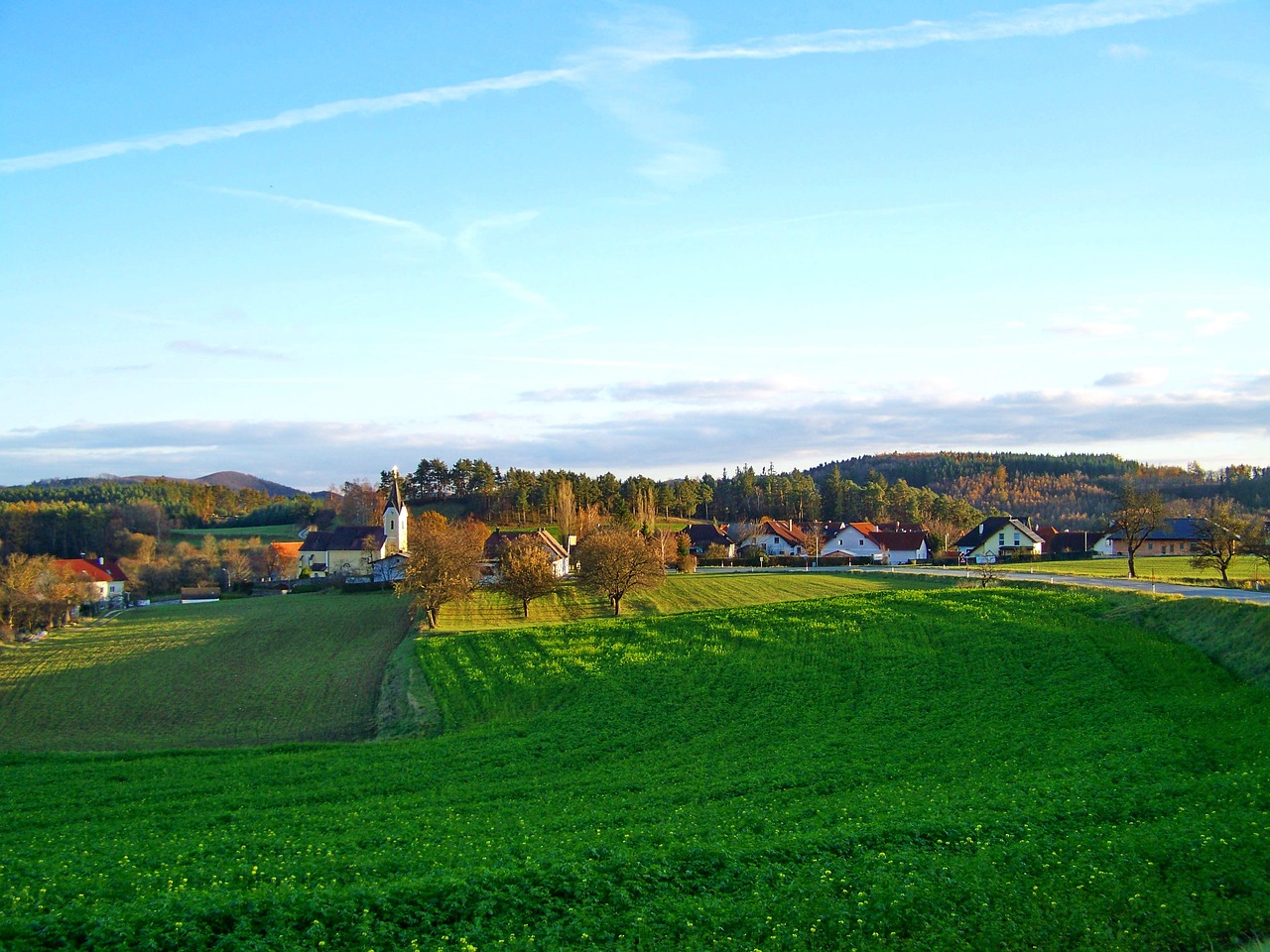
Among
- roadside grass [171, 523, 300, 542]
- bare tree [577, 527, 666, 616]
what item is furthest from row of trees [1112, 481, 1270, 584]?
roadside grass [171, 523, 300, 542]

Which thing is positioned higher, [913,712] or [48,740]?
[913,712]

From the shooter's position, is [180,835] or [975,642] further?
[975,642]

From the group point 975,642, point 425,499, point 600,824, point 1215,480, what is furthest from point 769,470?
point 600,824

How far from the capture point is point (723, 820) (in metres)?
17.1

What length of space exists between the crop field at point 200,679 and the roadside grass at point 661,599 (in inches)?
220

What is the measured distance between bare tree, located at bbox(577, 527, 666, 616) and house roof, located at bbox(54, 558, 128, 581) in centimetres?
5809

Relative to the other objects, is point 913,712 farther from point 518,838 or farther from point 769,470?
point 769,470

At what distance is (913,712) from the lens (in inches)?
1089

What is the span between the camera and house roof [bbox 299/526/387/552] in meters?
107

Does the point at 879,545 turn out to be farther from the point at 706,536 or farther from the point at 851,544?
the point at 706,536

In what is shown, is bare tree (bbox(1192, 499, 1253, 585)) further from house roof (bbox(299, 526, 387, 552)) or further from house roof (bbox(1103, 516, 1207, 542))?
house roof (bbox(299, 526, 387, 552))

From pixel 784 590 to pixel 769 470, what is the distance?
132782mm

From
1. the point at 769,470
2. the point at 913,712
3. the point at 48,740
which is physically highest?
the point at 769,470

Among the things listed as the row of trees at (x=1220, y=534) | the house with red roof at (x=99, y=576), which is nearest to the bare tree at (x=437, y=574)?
the house with red roof at (x=99, y=576)
